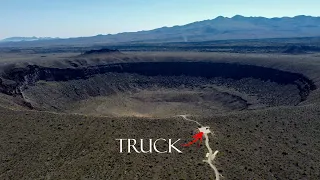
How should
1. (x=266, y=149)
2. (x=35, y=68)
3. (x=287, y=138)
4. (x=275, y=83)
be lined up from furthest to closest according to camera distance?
(x=35, y=68) < (x=275, y=83) < (x=287, y=138) < (x=266, y=149)

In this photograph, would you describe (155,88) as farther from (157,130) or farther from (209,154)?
(209,154)

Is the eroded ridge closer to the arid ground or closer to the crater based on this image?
the arid ground

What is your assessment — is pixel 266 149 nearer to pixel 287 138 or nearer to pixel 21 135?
pixel 287 138

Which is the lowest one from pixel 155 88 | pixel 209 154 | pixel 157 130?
pixel 155 88

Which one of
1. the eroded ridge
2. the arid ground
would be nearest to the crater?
the arid ground

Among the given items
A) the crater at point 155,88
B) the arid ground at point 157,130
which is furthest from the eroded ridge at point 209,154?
the crater at point 155,88

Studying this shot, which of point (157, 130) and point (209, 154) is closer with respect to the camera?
point (209, 154)

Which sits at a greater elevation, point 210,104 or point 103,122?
point 103,122

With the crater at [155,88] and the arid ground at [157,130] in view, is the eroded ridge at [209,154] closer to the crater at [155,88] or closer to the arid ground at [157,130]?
the arid ground at [157,130]

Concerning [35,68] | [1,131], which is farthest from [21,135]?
[35,68]

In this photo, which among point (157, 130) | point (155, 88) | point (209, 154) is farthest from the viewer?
point (155, 88)

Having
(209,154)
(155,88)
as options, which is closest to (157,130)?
(209,154)
